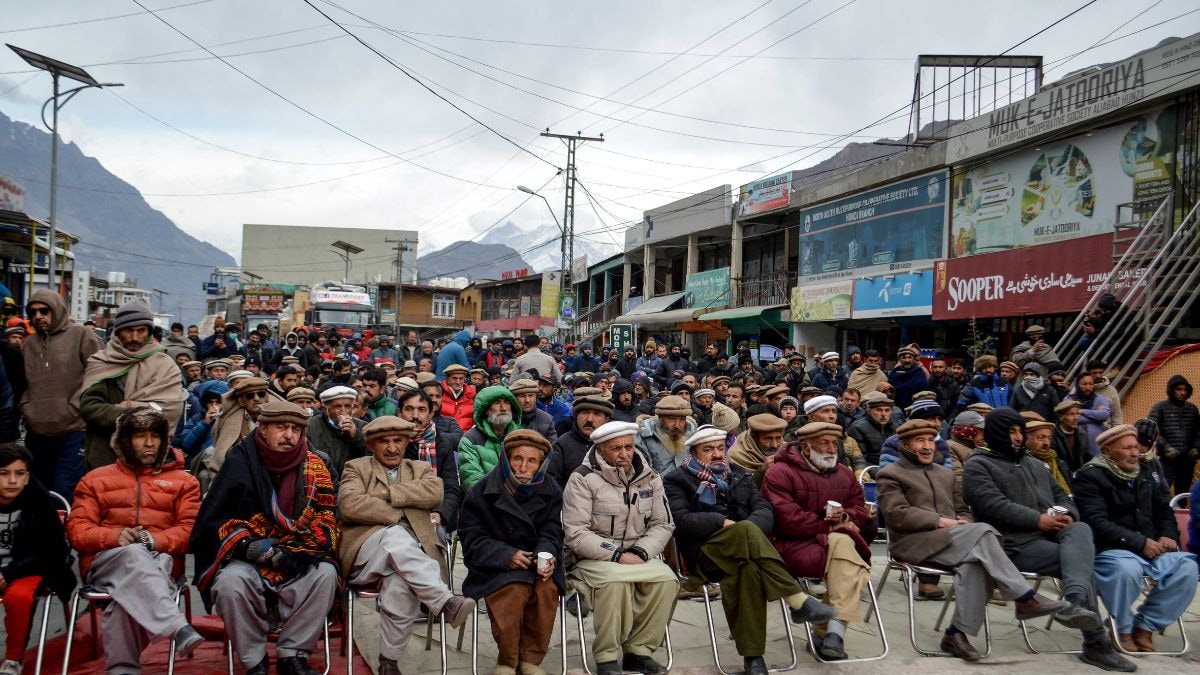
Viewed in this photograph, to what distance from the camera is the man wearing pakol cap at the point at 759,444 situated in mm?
6078

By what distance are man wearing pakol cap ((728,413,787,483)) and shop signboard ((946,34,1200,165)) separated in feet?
36.5

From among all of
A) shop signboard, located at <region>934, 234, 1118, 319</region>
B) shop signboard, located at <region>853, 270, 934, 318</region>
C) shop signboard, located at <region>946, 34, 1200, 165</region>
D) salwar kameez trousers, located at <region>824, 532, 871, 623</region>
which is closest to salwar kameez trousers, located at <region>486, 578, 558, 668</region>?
salwar kameez trousers, located at <region>824, 532, 871, 623</region>

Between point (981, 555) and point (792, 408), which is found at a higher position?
point (792, 408)

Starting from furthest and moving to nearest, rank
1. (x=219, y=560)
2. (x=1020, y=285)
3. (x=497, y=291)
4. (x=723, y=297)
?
(x=497, y=291) < (x=723, y=297) < (x=1020, y=285) < (x=219, y=560)

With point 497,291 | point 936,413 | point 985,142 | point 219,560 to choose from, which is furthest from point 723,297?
point 497,291

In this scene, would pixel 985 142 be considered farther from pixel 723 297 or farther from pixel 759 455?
pixel 759 455

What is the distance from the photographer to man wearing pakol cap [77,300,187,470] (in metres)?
5.84

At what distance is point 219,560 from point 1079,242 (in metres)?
13.5

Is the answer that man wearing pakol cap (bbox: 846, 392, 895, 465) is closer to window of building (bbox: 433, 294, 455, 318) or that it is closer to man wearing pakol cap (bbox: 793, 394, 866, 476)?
man wearing pakol cap (bbox: 793, 394, 866, 476)

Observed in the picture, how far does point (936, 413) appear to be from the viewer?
614cm

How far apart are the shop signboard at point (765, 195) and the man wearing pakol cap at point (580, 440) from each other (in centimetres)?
2017

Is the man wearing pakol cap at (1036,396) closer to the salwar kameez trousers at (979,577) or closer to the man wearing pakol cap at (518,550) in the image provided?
the salwar kameez trousers at (979,577)

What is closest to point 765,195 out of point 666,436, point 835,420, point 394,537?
point 835,420

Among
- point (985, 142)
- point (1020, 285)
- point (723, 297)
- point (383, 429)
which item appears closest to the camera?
point (383, 429)
